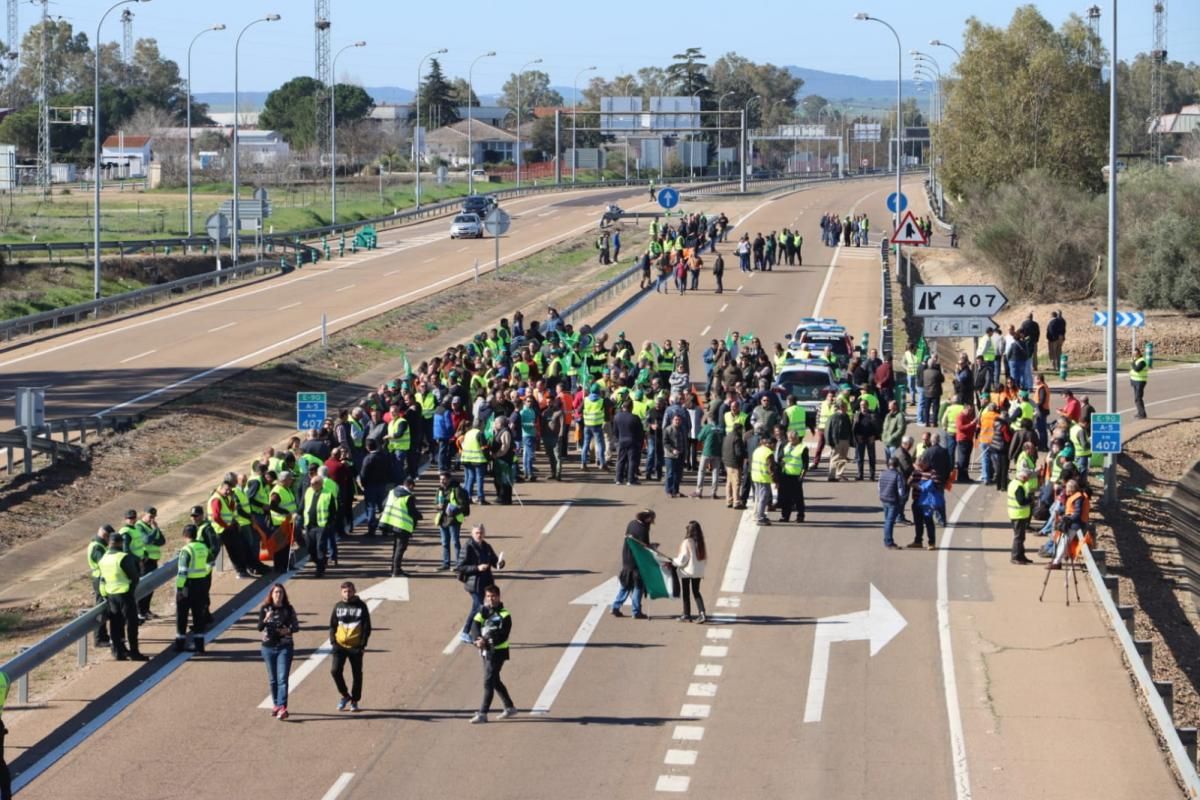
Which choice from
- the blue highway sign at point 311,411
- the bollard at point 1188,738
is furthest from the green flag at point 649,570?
the blue highway sign at point 311,411

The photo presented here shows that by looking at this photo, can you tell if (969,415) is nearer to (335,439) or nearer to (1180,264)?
(335,439)

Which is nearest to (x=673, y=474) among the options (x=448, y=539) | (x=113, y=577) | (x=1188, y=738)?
(x=448, y=539)

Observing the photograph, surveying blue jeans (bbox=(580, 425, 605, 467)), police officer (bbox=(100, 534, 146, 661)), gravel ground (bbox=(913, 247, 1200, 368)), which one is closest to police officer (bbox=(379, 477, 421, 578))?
police officer (bbox=(100, 534, 146, 661))

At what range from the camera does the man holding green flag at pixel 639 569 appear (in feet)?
61.6

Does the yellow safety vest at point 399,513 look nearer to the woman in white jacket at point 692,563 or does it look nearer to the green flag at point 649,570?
the green flag at point 649,570

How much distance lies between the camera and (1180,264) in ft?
179

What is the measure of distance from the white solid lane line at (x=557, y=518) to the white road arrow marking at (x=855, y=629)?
528 centimetres

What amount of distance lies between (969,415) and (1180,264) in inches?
1211

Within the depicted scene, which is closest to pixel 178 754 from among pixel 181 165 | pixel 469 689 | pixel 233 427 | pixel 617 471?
pixel 469 689

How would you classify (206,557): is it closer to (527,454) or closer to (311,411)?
(311,411)

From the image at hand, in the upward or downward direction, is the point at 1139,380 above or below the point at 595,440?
above

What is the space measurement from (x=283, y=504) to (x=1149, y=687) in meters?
10.4

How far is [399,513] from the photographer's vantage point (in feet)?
66.4

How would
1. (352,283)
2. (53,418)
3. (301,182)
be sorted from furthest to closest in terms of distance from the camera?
(301,182), (352,283), (53,418)
